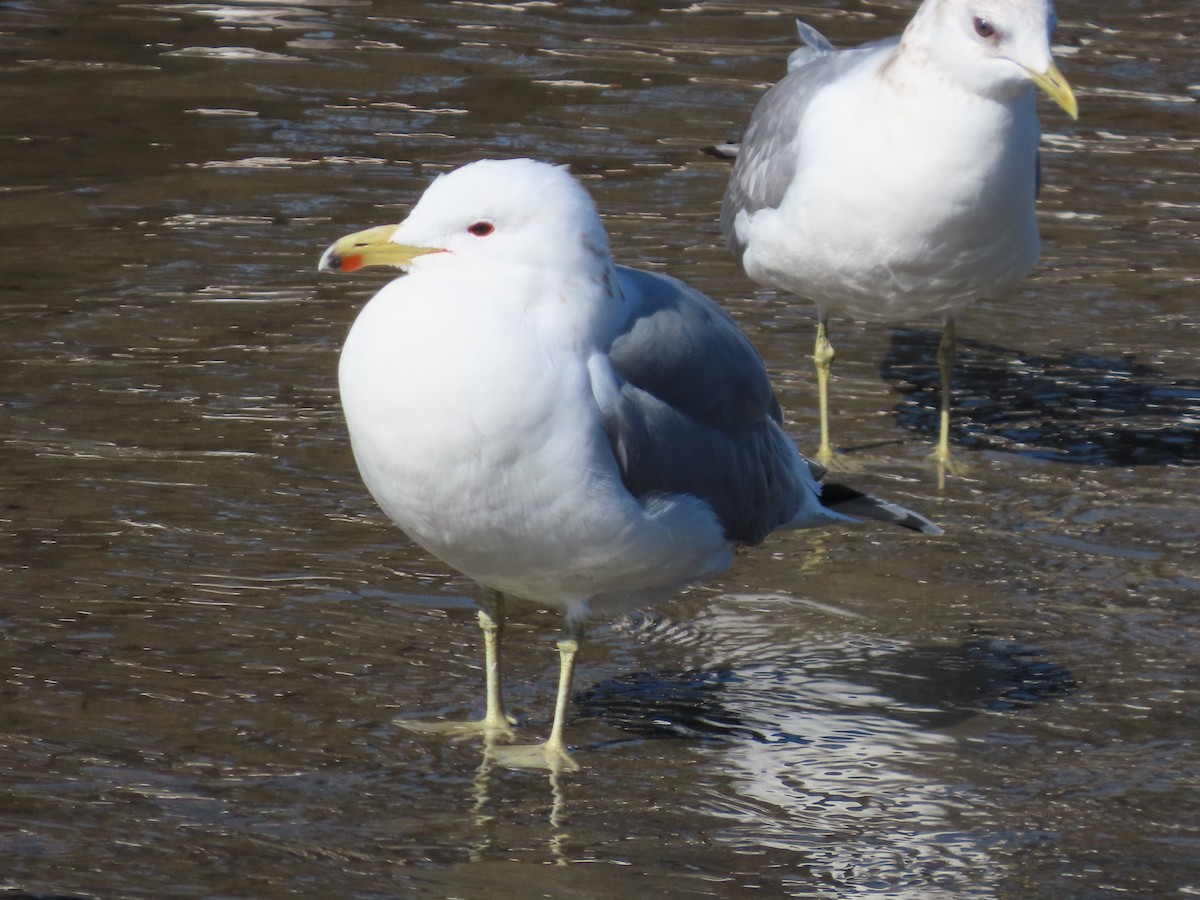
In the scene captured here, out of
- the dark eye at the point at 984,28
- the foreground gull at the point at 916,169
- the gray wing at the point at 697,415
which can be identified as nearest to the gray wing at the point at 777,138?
the foreground gull at the point at 916,169

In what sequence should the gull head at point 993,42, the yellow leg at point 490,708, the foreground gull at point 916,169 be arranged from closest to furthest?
the yellow leg at point 490,708, the gull head at point 993,42, the foreground gull at point 916,169

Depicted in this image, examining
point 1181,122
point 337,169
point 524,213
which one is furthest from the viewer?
point 1181,122

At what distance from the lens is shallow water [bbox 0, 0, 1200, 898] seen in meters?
4.48

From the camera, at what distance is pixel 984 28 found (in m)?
6.34

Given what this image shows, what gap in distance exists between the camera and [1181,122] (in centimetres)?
1122

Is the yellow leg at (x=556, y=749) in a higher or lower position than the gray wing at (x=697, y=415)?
lower

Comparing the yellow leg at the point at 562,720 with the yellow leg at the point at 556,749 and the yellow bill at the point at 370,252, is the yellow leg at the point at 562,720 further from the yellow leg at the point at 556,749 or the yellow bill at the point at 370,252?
the yellow bill at the point at 370,252

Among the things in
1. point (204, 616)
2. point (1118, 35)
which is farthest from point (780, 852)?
point (1118, 35)

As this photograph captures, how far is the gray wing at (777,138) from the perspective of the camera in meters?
6.95

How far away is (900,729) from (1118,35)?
888cm

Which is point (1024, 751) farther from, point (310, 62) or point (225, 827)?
point (310, 62)

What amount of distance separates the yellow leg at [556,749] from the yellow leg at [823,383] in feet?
7.93

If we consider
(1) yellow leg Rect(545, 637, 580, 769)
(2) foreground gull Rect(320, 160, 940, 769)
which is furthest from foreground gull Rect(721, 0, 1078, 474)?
(1) yellow leg Rect(545, 637, 580, 769)

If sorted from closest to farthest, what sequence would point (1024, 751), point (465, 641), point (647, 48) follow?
point (1024, 751) → point (465, 641) → point (647, 48)
